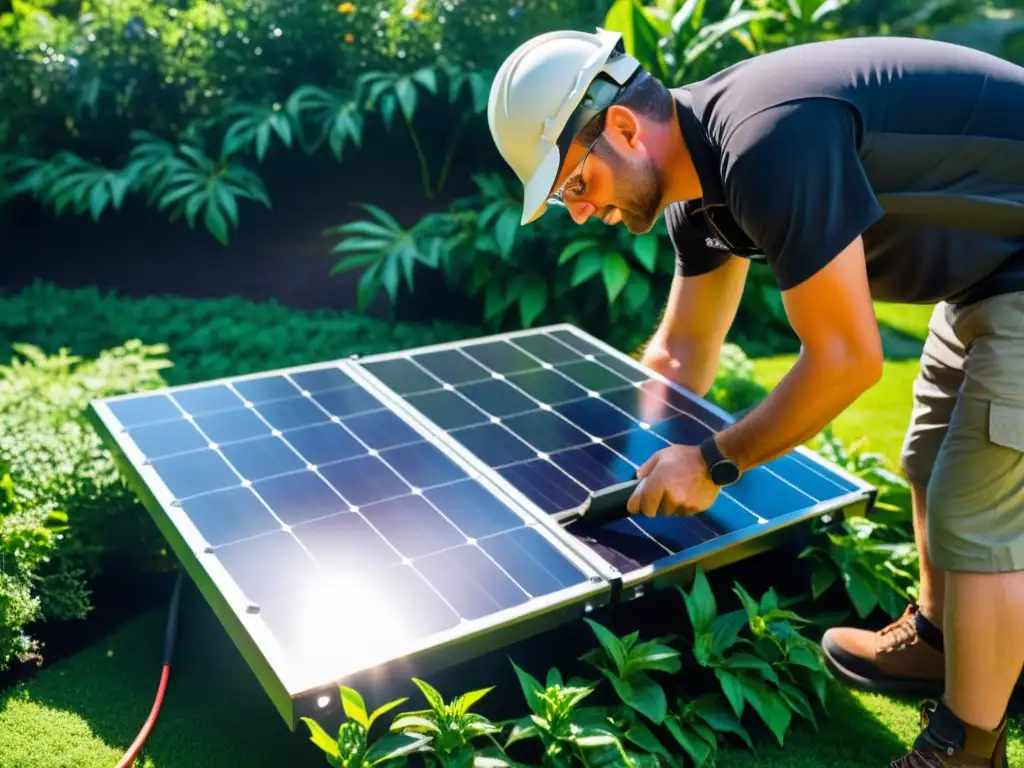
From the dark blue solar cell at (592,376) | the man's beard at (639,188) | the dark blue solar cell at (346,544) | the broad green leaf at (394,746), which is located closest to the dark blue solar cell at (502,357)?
the dark blue solar cell at (592,376)

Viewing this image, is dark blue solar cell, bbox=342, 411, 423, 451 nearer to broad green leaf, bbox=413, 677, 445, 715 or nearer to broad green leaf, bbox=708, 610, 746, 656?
broad green leaf, bbox=413, 677, 445, 715

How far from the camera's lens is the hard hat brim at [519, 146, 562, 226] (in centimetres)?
286

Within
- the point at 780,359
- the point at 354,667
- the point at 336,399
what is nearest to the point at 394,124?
the point at 780,359

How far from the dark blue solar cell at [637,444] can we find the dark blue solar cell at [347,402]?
101 cm

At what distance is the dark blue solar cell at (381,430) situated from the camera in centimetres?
385

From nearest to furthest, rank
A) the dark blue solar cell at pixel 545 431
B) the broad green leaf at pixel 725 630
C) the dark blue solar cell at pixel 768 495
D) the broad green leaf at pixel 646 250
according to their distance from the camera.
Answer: the broad green leaf at pixel 725 630 < the dark blue solar cell at pixel 768 495 < the dark blue solar cell at pixel 545 431 < the broad green leaf at pixel 646 250

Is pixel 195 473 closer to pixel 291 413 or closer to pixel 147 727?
pixel 291 413

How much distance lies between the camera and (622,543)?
3.26 m

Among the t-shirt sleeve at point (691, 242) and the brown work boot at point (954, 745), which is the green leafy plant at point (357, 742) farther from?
the t-shirt sleeve at point (691, 242)

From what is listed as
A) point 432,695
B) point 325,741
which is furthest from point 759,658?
point 325,741

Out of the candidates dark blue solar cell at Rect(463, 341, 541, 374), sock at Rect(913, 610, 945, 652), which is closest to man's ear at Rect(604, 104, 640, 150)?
dark blue solar cell at Rect(463, 341, 541, 374)

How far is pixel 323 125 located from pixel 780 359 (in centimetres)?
412

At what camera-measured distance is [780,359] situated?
7.12 metres

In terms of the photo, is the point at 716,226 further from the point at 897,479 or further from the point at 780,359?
the point at 780,359
